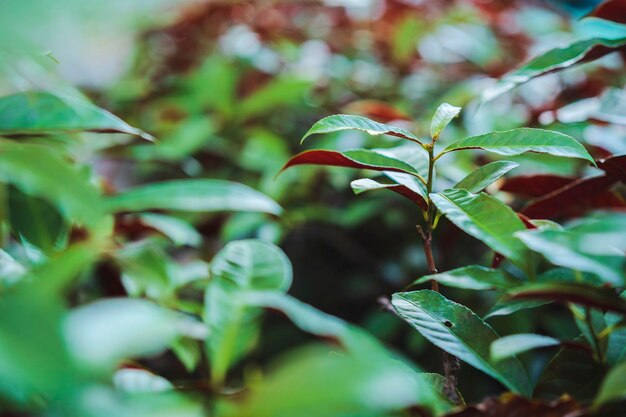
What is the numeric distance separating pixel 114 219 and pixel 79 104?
0.29 meters

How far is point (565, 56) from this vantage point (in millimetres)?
675

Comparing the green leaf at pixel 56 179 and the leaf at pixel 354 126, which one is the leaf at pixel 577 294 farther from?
the green leaf at pixel 56 179

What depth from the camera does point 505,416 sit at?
425mm

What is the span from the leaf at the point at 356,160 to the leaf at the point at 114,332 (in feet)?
0.89

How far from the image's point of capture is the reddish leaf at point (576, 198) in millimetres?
649

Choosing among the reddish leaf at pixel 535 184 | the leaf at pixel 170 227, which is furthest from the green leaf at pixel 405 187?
the leaf at pixel 170 227

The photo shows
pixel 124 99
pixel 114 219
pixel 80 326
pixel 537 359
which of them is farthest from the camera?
pixel 124 99

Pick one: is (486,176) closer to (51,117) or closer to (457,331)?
(457,331)

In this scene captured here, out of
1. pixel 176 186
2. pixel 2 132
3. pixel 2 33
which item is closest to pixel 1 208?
pixel 2 132

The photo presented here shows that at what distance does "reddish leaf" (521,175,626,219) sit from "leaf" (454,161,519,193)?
0.45 feet

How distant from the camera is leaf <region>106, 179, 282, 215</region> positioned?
57 cm

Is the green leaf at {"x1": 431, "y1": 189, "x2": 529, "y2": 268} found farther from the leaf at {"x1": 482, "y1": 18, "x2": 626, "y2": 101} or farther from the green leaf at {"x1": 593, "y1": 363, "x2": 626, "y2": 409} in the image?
the leaf at {"x1": 482, "y1": 18, "x2": 626, "y2": 101}

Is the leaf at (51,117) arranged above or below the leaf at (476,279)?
above

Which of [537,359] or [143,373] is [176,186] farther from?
[537,359]
